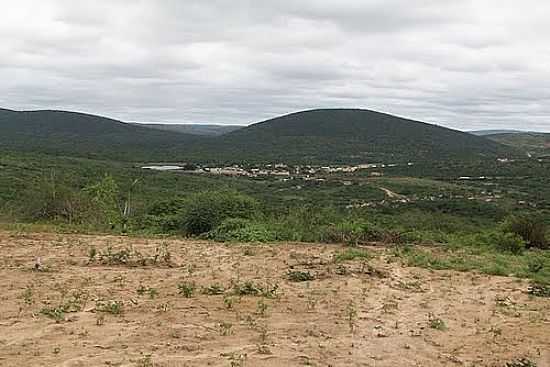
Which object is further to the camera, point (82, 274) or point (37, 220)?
point (37, 220)

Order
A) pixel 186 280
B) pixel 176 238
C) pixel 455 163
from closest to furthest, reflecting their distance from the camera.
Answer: pixel 186 280 < pixel 176 238 < pixel 455 163

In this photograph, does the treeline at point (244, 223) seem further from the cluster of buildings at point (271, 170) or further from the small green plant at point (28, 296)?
the cluster of buildings at point (271, 170)

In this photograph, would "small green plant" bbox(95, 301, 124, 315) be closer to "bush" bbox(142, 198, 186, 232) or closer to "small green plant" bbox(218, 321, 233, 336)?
"small green plant" bbox(218, 321, 233, 336)

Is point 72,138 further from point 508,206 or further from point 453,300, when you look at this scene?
point 453,300

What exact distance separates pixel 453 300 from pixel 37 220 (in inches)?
514

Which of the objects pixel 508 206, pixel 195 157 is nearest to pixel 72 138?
pixel 195 157

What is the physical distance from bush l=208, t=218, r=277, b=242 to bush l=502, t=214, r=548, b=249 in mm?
5491

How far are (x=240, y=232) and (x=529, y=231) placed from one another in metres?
6.57

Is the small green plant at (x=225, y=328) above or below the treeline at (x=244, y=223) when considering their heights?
below

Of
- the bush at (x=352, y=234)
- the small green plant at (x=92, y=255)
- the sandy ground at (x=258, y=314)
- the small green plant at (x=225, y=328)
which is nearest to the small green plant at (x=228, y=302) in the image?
the sandy ground at (x=258, y=314)

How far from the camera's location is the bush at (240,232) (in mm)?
13875

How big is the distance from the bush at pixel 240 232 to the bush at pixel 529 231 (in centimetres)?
549

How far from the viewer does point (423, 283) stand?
9734 mm

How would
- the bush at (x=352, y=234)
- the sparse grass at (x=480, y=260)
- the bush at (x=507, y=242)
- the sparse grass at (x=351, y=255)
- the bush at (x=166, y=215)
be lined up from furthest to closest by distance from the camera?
the bush at (x=166, y=215) < the bush at (x=352, y=234) < the bush at (x=507, y=242) < the sparse grass at (x=351, y=255) < the sparse grass at (x=480, y=260)
